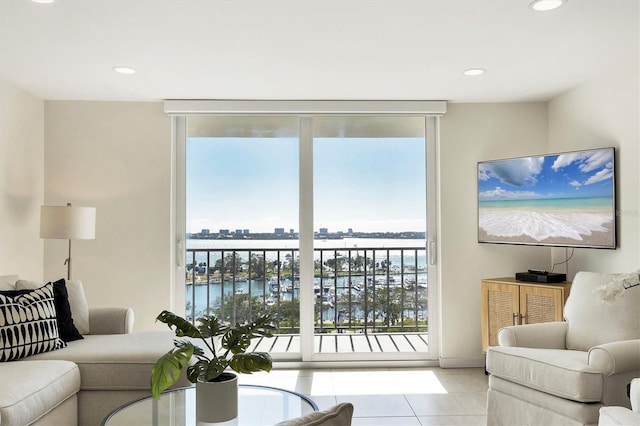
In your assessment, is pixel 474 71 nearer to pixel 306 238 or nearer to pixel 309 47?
pixel 309 47

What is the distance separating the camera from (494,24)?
2854 mm

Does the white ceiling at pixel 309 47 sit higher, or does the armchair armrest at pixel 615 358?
the white ceiling at pixel 309 47

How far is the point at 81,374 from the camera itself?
3.00 m

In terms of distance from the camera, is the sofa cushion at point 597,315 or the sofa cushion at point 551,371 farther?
the sofa cushion at point 597,315

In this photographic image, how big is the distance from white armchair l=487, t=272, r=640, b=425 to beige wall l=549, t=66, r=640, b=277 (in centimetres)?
50

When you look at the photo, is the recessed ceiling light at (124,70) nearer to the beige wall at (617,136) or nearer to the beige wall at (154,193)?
the beige wall at (154,193)

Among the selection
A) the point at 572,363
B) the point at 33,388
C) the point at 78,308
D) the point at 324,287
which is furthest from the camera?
the point at 324,287

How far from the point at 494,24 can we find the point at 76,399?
10.6ft

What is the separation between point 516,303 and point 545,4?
7.85ft

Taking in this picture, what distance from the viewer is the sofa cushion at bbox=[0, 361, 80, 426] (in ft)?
7.74

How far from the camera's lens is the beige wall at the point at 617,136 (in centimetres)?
350

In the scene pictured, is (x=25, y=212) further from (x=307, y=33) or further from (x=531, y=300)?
(x=531, y=300)

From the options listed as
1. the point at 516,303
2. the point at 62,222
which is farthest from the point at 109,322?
the point at 516,303

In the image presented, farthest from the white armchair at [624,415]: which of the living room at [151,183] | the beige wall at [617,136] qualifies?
the living room at [151,183]
